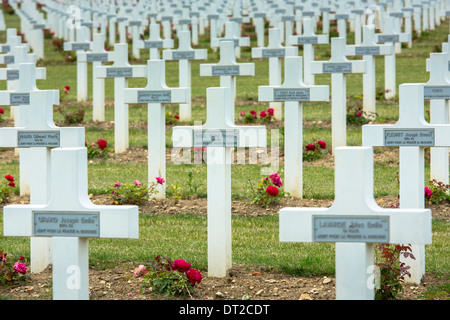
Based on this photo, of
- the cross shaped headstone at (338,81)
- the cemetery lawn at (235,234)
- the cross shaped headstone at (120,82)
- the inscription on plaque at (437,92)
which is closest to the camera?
the cemetery lawn at (235,234)

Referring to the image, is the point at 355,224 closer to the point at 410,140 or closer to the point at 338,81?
the point at 410,140

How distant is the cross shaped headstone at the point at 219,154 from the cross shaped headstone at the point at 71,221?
179cm

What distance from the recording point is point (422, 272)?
6.67 m

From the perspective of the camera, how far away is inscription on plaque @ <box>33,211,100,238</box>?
500cm

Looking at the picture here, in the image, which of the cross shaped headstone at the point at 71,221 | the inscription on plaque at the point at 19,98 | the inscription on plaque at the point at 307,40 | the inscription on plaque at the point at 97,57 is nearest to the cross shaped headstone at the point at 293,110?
the inscription on plaque at the point at 19,98

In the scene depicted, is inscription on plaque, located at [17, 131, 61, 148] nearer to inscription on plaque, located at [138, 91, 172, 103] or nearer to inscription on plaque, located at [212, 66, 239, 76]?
inscription on plaque, located at [138, 91, 172, 103]

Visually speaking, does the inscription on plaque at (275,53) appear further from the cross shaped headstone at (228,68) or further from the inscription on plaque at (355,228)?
the inscription on plaque at (355,228)

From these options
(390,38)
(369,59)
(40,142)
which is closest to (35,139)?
(40,142)

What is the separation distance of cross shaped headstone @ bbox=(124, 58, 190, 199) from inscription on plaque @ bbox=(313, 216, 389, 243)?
500 cm

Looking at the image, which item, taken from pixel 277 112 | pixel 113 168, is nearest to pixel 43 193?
pixel 113 168

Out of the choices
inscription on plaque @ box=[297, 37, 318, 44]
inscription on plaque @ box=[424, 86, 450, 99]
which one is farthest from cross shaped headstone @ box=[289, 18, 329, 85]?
inscription on plaque @ box=[424, 86, 450, 99]

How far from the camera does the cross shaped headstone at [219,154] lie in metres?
6.81

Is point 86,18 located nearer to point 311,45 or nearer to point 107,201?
point 311,45

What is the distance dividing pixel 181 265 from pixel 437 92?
397 cm
